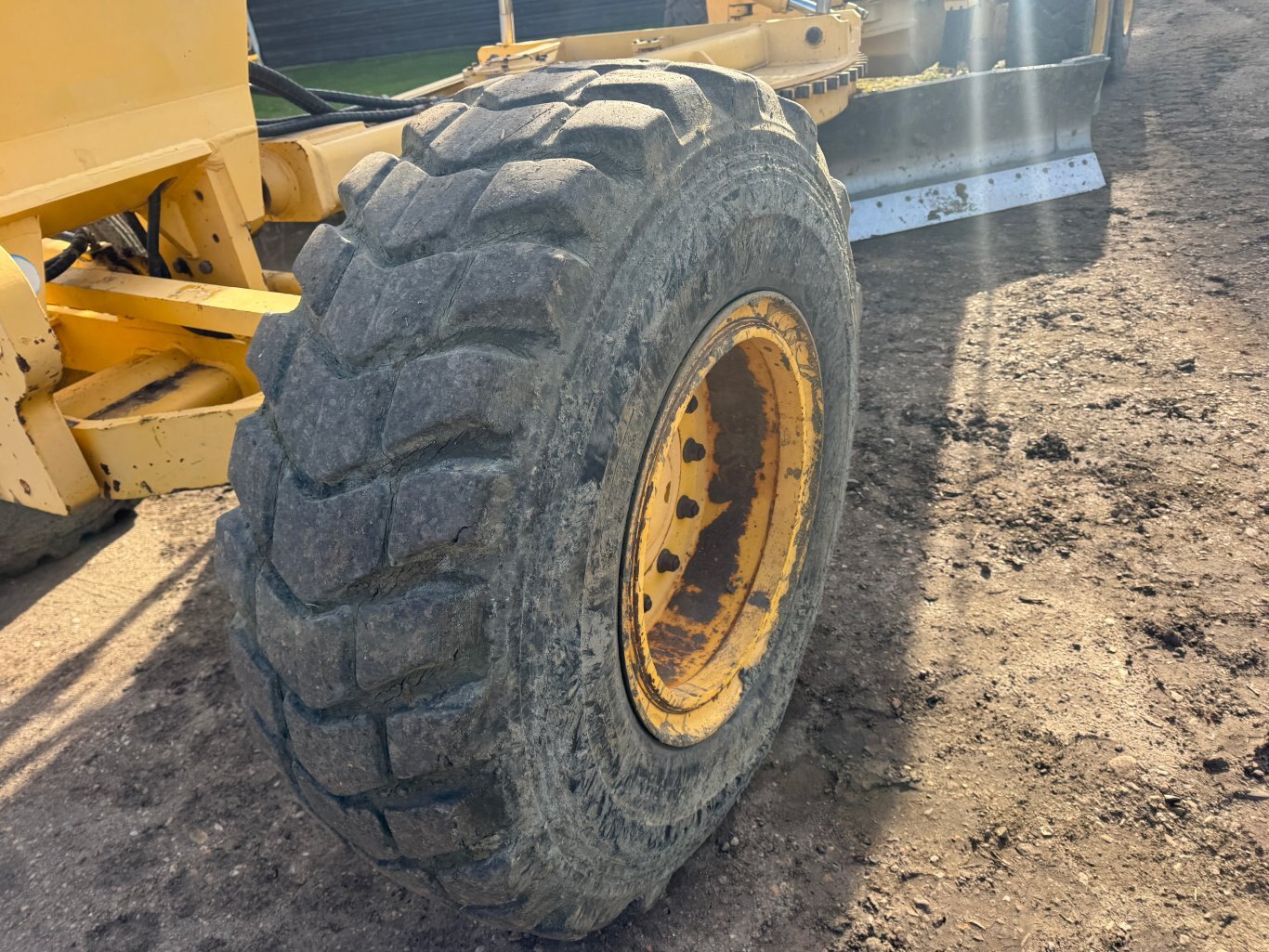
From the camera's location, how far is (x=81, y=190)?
1.74 m

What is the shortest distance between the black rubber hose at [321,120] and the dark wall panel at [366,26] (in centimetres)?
1044

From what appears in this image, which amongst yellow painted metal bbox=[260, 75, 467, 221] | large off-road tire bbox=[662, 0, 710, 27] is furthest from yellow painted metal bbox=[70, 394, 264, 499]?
large off-road tire bbox=[662, 0, 710, 27]

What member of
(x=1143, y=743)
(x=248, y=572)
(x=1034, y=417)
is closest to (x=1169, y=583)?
(x=1143, y=743)

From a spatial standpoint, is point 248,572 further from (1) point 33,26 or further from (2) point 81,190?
(1) point 33,26

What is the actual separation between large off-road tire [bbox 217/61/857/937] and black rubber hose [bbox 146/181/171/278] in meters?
0.83

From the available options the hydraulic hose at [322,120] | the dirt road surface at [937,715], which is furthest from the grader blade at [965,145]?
the hydraulic hose at [322,120]

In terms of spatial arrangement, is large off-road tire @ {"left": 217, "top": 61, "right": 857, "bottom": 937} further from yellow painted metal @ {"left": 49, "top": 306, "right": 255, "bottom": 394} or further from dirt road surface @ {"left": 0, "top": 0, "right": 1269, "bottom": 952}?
yellow painted metal @ {"left": 49, "top": 306, "right": 255, "bottom": 394}

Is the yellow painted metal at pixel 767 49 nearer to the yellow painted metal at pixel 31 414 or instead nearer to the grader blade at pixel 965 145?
the grader blade at pixel 965 145

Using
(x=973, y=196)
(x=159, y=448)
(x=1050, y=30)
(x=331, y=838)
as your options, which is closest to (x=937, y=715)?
(x=331, y=838)

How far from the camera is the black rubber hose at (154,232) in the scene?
2.06m

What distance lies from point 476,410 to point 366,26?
45.7 feet

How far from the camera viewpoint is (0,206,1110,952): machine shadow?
6.15 feet

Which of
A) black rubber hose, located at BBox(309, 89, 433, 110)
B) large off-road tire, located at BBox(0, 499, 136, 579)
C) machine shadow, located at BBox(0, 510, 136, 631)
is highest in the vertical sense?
black rubber hose, located at BBox(309, 89, 433, 110)

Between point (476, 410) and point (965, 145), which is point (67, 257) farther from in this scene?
point (965, 145)
